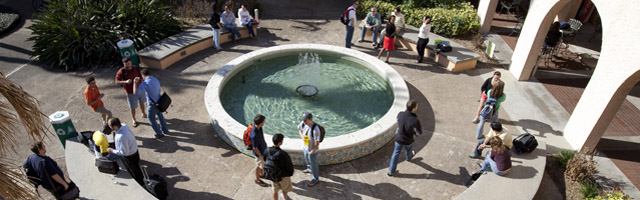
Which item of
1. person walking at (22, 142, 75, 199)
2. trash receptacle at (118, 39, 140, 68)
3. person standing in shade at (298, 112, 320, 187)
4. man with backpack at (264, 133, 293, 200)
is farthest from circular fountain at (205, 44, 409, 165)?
person walking at (22, 142, 75, 199)

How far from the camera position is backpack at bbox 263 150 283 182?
6016 mm

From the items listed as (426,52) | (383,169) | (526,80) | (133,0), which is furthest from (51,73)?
(526,80)

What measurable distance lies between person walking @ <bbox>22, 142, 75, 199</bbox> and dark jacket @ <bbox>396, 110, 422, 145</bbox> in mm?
5523

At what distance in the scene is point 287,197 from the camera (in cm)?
724

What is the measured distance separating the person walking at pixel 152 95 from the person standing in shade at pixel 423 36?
7262 mm

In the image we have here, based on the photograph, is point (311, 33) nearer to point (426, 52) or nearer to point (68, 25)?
point (426, 52)

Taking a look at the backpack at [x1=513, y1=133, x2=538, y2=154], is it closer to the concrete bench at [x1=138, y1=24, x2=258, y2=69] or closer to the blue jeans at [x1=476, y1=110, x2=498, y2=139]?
the blue jeans at [x1=476, y1=110, x2=498, y2=139]

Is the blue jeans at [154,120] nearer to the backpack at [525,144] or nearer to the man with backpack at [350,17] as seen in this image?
the man with backpack at [350,17]

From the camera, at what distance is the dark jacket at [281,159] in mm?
6016

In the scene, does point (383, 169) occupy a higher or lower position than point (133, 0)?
lower

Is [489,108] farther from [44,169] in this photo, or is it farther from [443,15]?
[44,169]

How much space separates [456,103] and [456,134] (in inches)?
55.9

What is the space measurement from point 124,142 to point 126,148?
13cm

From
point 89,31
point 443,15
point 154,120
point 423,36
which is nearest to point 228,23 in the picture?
point 89,31
